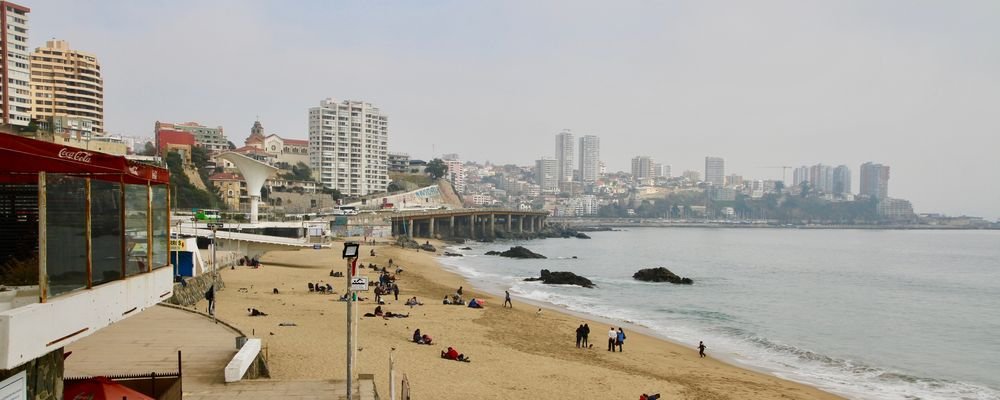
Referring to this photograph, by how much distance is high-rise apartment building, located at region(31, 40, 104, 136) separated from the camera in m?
84.7

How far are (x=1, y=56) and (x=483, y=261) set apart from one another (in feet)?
184

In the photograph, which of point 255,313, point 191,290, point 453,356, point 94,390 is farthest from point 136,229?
point 191,290

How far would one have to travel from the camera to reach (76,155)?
571 cm

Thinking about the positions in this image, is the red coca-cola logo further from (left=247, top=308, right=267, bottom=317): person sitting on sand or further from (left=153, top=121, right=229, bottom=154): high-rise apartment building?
(left=153, top=121, right=229, bottom=154): high-rise apartment building

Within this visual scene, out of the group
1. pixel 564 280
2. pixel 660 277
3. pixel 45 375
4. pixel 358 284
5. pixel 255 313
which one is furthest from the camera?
pixel 660 277

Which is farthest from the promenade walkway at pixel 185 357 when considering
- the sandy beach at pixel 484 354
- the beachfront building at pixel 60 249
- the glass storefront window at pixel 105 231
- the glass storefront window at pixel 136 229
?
the glass storefront window at pixel 105 231

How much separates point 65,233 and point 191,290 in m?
18.1

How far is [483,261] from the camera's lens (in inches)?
2549

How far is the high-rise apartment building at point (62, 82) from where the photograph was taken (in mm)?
84688

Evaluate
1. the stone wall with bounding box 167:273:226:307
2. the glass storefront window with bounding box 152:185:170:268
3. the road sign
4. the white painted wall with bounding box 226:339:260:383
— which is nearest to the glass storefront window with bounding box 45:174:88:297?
the glass storefront window with bounding box 152:185:170:268

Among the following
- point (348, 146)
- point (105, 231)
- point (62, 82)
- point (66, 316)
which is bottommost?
point (66, 316)

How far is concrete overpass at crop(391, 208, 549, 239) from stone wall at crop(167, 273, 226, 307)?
64667 mm

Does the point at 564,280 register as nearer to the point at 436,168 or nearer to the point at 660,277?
the point at 660,277

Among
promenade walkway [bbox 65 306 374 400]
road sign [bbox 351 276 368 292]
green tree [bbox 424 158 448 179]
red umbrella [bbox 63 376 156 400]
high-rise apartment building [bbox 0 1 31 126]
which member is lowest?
promenade walkway [bbox 65 306 374 400]
